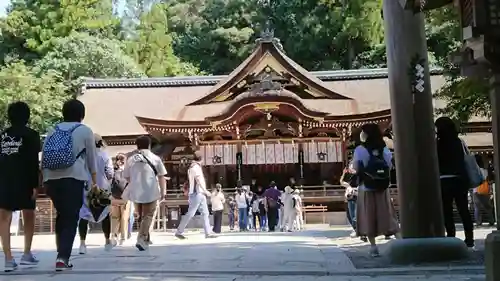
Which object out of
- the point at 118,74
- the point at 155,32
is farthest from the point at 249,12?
the point at 118,74

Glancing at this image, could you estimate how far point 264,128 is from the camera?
21688 millimetres

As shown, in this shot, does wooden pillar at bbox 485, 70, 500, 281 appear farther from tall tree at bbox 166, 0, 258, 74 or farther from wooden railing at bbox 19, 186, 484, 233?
tall tree at bbox 166, 0, 258, 74

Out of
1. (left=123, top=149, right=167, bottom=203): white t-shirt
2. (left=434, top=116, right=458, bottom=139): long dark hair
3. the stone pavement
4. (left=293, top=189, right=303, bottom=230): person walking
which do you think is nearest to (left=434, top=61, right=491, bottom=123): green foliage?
(left=434, top=116, right=458, bottom=139): long dark hair

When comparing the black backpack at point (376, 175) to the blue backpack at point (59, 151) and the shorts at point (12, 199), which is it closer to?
the blue backpack at point (59, 151)

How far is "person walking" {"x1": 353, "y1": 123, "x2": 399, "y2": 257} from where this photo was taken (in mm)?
6625

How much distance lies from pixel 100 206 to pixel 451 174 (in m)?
3.97

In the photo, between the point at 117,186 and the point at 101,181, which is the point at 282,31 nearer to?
the point at 117,186

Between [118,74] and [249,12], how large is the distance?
15.0m

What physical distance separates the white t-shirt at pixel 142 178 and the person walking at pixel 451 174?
139 inches

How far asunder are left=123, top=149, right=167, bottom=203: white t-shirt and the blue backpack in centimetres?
229

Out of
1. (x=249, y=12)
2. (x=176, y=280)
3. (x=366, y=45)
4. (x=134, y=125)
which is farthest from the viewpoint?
(x=249, y=12)

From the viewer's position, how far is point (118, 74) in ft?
104

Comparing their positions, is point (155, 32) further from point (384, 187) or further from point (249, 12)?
point (384, 187)

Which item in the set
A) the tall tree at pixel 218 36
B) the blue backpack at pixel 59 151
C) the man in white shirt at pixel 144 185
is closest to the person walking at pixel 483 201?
the man in white shirt at pixel 144 185
